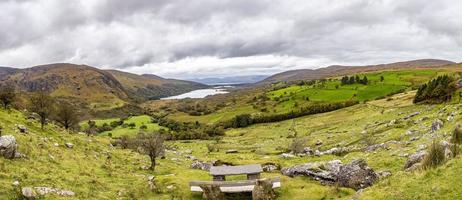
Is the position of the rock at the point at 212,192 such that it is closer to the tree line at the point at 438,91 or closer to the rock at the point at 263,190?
the rock at the point at 263,190

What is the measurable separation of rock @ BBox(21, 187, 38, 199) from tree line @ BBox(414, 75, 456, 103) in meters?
90.0

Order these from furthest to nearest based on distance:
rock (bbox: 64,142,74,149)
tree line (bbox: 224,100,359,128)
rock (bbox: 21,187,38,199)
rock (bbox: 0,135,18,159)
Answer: tree line (bbox: 224,100,359,128) < rock (bbox: 64,142,74,149) < rock (bbox: 0,135,18,159) < rock (bbox: 21,187,38,199)

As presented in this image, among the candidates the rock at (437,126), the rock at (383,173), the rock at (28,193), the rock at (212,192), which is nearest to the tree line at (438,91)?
the rock at (437,126)

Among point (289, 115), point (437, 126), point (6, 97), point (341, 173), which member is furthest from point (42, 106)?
point (289, 115)

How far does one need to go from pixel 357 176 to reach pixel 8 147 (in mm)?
32252

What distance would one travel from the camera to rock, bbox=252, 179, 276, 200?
35.8 m

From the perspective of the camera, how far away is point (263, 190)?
3616 cm

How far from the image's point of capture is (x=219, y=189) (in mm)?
37031

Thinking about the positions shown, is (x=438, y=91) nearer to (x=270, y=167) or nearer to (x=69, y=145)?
(x=270, y=167)

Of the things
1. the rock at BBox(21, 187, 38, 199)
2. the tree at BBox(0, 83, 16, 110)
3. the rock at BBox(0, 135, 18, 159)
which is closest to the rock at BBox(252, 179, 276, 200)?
the rock at BBox(21, 187, 38, 199)

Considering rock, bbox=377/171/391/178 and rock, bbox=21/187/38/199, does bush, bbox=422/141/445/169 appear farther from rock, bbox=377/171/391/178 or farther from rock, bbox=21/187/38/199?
rock, bbox=21/187/38/199

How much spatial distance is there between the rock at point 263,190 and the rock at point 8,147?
22514mm

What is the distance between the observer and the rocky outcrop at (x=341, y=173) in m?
35.8

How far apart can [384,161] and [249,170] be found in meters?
14.0
